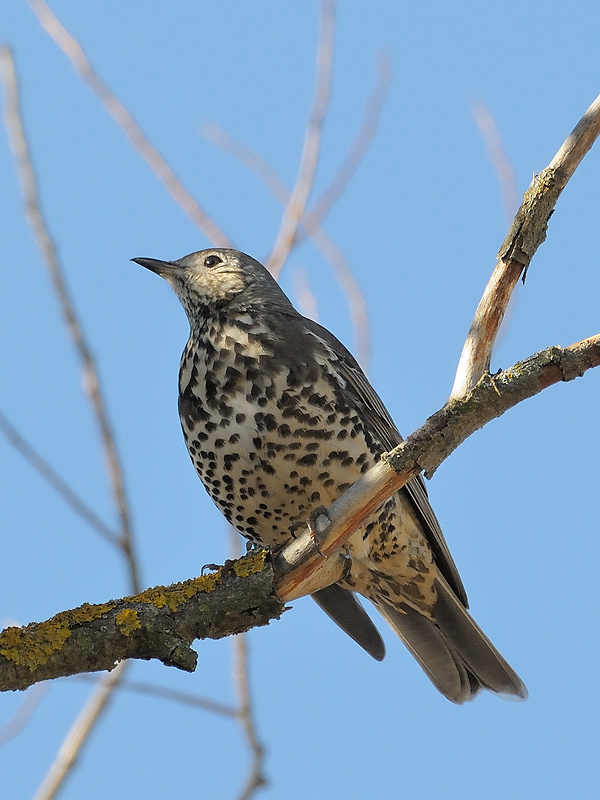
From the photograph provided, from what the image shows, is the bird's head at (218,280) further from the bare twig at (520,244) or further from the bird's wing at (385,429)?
the bare twig at (520,244)

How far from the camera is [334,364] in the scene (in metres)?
5.52

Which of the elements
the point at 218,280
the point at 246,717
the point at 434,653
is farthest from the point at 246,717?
the point at 218,280

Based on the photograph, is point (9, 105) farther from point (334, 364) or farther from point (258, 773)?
point (258, 773)

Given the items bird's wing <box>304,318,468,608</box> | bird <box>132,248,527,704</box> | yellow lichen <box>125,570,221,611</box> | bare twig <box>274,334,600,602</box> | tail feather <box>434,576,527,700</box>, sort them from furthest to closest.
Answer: tail feather <box>434,576,527,700</box> → bird's wing <box>304,318,468,608</box> → bird <box>132,248,527,704</box> → yellow lichen <box>125,570,221,611</box> → bare twig <box>274,334,600,602</box>

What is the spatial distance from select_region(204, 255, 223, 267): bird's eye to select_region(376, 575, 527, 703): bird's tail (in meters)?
2.56

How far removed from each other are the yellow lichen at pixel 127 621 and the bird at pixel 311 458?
1.22m

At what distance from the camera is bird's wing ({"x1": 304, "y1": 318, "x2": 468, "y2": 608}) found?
18.1ft

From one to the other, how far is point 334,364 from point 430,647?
1.91m

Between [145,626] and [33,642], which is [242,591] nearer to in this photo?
[145,626]

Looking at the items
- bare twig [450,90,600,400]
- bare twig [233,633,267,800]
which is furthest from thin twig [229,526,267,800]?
bare twig [450,90,600,400]

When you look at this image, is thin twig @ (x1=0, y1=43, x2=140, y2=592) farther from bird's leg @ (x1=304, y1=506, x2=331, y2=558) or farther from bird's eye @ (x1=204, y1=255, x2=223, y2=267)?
bird's eye @ (x1=204, y1=255, x2=223, y2=267)

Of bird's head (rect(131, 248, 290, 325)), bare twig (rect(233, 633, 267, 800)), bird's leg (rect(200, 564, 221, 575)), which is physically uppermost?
bird's head (rect(131, 248, 290, 325))

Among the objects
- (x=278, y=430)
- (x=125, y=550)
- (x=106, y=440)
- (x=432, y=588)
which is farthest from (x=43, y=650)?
(x=432, y=588)

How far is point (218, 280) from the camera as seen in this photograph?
632 centimetres
